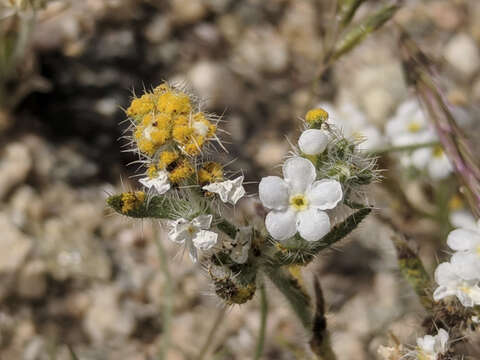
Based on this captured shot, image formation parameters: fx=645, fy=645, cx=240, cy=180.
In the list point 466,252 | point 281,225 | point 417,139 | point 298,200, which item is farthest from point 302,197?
point 417,139

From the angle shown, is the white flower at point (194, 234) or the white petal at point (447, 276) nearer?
the white flower at point (194, 234)

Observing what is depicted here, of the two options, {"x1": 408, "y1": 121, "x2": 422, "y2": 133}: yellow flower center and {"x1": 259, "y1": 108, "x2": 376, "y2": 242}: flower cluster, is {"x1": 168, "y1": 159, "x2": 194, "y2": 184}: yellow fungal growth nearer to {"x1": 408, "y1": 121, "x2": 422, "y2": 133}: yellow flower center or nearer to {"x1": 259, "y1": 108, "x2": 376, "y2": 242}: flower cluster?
{"x1": 259, "y1": 108, "x2": 376, "y2": 242}: flower cluster

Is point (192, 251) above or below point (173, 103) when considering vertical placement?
below

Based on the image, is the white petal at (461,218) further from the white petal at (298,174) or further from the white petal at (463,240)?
the white petal at (298,174)

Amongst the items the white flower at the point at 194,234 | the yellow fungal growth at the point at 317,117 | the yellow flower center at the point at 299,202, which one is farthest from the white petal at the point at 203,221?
the yellow fungal growth at the point at 317,117

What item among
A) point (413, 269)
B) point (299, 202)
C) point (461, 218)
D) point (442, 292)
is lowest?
point (461, 218)

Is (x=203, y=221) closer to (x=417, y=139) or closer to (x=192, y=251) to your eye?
(x=192, y=251)
